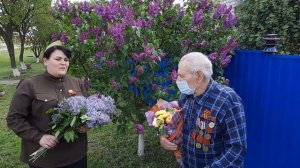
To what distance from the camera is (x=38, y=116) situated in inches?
117

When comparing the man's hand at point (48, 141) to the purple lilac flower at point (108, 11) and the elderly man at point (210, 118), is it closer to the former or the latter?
the elderly man at point (210, 118)

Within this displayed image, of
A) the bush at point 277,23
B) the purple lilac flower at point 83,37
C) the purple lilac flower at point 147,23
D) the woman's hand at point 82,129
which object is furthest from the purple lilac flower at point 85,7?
the bush at point 277,23

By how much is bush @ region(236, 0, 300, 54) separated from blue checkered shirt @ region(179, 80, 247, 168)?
6.54 ft

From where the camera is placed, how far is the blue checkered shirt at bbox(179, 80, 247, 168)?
7.54 ft

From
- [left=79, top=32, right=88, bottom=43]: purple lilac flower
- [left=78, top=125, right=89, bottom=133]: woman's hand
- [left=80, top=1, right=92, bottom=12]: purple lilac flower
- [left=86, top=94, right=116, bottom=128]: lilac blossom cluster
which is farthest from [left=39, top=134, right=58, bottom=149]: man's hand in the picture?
[left=80, top=1, right=92, bottom=12]: purple lilac flower

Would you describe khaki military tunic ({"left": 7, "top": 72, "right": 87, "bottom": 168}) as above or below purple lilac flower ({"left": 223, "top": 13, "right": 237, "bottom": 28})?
below

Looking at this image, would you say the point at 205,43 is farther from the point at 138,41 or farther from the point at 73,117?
the point at 73,117

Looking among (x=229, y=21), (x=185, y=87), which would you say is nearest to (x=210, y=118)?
(x=185, y=87)

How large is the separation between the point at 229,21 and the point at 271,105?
4.59 ft

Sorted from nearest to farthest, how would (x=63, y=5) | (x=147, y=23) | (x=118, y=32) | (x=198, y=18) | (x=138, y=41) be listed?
(x=118, y=32) < (x=138, y=41) < (x=147, y=23) < (x=198, y=18) < (x=63, y=5)

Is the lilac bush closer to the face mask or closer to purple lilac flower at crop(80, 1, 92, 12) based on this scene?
purple lilac flower at crop(80, 1, 92, 12)

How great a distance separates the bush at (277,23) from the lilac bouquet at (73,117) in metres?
2.39

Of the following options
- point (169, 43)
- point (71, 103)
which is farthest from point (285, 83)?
point (71, 103)

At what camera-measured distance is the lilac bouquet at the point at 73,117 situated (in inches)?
112
